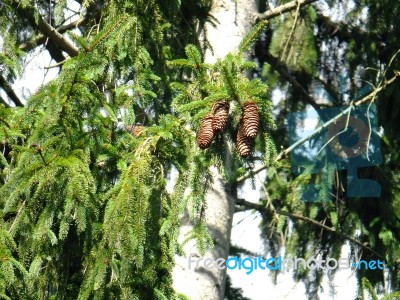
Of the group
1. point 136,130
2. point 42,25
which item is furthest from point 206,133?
point 42,25

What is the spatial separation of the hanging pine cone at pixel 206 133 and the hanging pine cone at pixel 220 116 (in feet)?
0.06

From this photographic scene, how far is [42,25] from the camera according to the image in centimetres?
569

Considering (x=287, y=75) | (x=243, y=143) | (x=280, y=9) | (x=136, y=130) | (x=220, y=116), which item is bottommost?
(x=243, y=143)

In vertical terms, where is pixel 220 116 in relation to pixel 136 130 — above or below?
below

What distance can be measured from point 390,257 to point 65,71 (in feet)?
9.12

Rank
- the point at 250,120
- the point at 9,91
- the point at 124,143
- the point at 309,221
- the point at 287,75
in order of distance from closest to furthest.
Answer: the point at 250,120 → the point at 124,143 → the point at 9,91 → the point at 309,221 → the point at 287,75

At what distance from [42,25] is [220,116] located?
2014 mm

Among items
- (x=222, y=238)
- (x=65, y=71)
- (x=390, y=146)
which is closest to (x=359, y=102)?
(x=390, y=146)

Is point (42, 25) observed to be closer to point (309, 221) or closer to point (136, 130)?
point (136, 130)

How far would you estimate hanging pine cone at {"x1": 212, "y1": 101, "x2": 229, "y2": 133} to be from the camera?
398cm

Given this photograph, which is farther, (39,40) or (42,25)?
(39,40)

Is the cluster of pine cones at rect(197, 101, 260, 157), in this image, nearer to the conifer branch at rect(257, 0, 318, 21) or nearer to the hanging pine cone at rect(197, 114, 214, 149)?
the hanging pine cone at rect(197, 114, 214, 149)

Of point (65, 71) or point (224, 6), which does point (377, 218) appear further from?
point (65, 71)

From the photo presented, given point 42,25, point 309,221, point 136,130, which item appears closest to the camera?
point 136,130
